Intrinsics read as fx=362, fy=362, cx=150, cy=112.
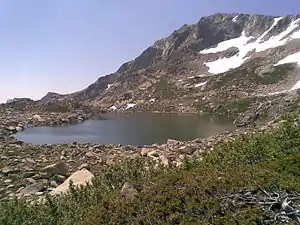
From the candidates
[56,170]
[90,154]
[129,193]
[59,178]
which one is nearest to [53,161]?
[90,154]

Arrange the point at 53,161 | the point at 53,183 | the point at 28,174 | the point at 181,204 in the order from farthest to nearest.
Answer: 1. the point at 53,161
2. the point at 28,174
3. the point at 53,183
4. the point at 181,204

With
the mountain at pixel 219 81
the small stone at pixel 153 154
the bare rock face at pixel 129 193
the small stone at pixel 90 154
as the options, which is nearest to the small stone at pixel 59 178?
the small stone at pixel 90 154

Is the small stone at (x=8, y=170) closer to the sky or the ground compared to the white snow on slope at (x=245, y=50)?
closer to the ground

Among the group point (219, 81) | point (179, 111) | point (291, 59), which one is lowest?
point (179, 111)

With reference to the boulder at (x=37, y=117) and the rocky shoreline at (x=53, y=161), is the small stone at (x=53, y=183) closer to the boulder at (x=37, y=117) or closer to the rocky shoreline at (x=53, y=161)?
the rocky shoreline at (x=53, y=161)

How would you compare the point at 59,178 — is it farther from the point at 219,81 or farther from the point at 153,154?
the point at 219,81

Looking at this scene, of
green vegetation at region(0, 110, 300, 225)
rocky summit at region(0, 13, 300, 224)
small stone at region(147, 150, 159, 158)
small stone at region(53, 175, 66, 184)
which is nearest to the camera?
green vegetation at region(0, 110, 300, 225)

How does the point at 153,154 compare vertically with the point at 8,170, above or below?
below

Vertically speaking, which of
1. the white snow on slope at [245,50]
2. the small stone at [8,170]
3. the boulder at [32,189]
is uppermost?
the white snow on slope at [245,50]

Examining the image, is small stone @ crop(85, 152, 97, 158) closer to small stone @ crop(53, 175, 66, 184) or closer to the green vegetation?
small stone @ crop(53, 175, 66, 184)

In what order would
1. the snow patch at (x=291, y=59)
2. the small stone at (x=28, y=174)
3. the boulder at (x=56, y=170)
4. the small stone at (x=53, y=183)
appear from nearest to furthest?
the small stone at (x=53, y=183), the small stone at (x=28, y=174), the boulder at (x=56, y=170), the snow patch at (x=291, y=59)

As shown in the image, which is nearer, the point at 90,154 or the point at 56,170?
the point at 56,170

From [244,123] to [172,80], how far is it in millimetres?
104226

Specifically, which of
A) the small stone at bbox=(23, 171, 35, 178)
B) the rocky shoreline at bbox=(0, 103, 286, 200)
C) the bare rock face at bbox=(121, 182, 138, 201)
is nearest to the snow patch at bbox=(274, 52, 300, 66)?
the rocky shoreline at bbox=(0, 103, 286, 200)
